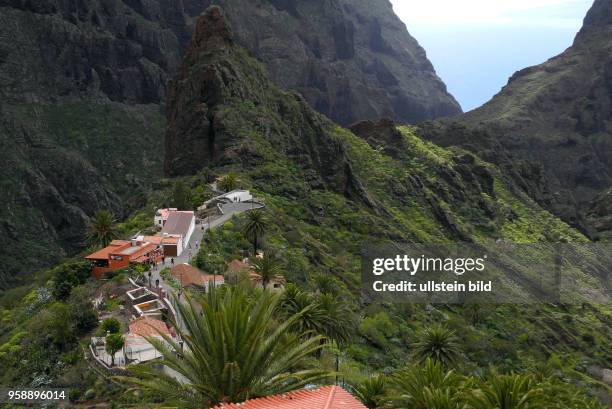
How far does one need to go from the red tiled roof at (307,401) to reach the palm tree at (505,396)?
307 inches

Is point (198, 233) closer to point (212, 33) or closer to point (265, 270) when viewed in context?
point (265, 270)

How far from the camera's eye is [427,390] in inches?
933

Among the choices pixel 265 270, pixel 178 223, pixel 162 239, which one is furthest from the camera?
pixel 178 223

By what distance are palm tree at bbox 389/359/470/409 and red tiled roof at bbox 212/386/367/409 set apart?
20.0 feet

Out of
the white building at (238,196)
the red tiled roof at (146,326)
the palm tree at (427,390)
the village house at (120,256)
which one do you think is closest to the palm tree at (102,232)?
the village house at (120,256)

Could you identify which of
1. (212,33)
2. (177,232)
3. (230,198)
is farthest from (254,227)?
(212,33)

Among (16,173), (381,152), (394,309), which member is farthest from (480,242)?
(16,173)

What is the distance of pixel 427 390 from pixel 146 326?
16551mm

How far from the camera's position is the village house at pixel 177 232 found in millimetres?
51219

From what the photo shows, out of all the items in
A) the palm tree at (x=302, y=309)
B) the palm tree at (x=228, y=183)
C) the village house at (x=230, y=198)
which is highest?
the palm tree at (x=228, y=183)

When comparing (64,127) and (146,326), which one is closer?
(146,326)

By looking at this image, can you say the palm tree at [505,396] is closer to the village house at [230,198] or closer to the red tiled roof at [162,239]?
the red tiled roof at [162,239]

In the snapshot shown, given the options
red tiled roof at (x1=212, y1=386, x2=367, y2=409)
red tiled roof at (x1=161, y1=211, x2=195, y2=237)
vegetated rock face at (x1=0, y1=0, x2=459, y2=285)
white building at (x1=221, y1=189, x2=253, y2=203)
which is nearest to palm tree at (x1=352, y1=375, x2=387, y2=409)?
red tiled roof at (x1=212, y1=386, x2=367, y2=409)

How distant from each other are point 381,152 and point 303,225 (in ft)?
183
